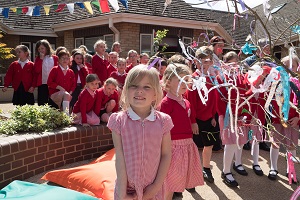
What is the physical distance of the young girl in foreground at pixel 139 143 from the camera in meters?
2.21

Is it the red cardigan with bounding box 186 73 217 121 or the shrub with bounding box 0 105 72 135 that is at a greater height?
the red cardigan with bounding box 186 73 217 121

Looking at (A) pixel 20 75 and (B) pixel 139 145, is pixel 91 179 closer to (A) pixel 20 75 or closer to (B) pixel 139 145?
(B) pixel 139 145

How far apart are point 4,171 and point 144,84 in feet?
7.30

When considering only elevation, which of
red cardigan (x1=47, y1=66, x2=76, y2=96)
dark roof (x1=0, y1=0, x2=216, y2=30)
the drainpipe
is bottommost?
red cardigan (x1=47, y1=66, x2=76, y2=96)

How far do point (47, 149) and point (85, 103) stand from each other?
0.98 meters

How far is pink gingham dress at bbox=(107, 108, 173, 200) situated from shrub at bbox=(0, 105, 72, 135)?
2.30 m

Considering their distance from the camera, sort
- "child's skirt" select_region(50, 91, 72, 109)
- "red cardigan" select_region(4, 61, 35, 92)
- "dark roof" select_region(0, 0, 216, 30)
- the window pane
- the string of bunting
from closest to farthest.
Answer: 1. "child's skirt" select_region(50, 91, 72, 109)
2. "red cardigan" select_region(4, 61, 35, 92)
3. the string of bunting
4. "dark roof" select_region(0, 0, 216, 30)
5. the window pane

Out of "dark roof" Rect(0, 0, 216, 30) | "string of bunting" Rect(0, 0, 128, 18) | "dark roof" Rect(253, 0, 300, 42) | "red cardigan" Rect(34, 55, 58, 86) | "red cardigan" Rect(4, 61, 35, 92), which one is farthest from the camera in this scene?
"dark roof" Rect(0, 0, 216, 30)

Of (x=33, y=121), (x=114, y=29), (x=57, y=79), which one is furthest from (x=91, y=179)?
(x=114, y=29)

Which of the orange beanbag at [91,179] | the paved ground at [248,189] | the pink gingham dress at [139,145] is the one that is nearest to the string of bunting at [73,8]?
the paved ground at [248,189]

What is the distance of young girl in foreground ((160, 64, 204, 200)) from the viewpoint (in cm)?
302

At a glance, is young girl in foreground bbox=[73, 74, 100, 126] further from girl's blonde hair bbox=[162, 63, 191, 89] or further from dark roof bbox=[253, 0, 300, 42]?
dark roof bbox=[253, 0, 300, 42]

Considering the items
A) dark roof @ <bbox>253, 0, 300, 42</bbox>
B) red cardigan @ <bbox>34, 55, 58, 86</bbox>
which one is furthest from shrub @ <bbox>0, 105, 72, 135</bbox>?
dark roof @ <bbox>253, 0, 300, 42</bbox>

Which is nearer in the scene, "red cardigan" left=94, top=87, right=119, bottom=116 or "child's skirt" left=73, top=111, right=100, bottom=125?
"child's skirt" left=73, top=111, right=100, bottom=125
